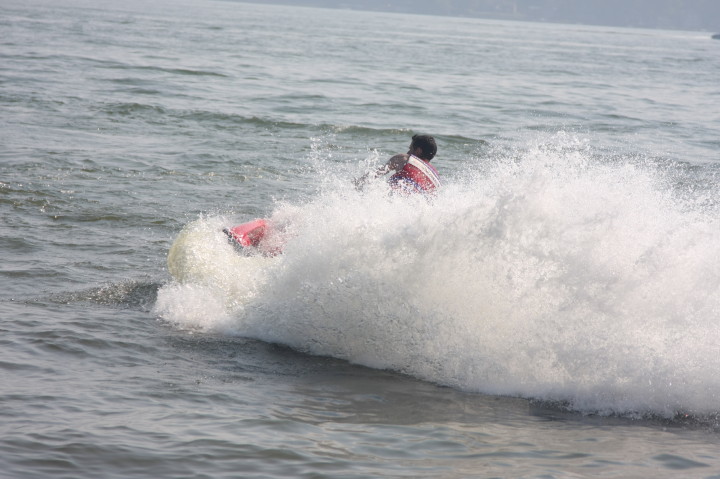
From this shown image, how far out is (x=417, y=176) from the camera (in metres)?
8.62

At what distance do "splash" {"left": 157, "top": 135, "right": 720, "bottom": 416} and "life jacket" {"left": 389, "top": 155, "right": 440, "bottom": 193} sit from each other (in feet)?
4.63

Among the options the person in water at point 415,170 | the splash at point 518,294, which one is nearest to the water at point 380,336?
the splash at point 518,294

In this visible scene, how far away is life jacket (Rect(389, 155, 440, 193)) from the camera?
8.53 m

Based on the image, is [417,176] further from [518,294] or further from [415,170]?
[518,294]

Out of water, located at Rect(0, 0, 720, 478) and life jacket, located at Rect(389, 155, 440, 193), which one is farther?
life jacket, located at Rect(389, 155, 440, 193)

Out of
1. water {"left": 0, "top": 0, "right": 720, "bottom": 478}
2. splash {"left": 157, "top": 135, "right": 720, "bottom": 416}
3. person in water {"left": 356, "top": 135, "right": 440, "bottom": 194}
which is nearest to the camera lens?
water {"left": 0, "top": 0, "right": 720, "bottom": 478}

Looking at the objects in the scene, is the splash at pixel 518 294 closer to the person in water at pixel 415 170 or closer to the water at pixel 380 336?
the water at pixel 380 336

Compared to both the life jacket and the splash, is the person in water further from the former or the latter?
the splash

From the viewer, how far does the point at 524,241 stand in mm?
6199

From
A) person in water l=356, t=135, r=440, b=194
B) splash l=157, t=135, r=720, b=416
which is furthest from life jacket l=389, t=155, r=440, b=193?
splash l=157, t=135, r=720, b=416

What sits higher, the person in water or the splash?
the person in water

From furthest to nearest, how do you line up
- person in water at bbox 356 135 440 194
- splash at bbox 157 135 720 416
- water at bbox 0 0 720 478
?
person in water at bbox 356 135 440 194, splash at bbox 157 135 720 416, water at bbox 0 0 720 478

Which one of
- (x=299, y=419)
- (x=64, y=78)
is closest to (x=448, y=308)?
(x=299, y=419)

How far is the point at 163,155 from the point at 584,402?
10.8 m
